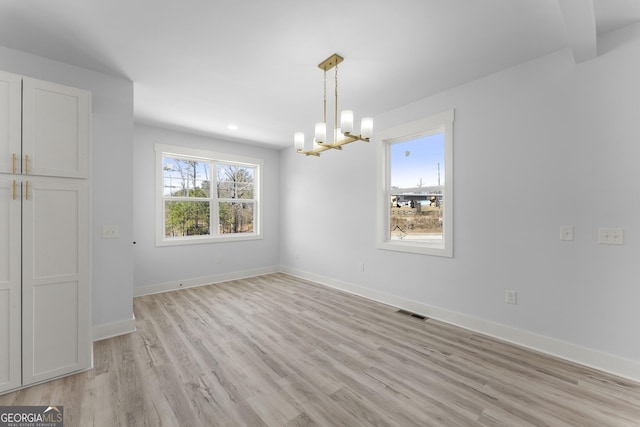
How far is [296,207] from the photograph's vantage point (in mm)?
5520

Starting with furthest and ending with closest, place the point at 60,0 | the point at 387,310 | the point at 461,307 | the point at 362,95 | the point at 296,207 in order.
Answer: the point at 296,207
the point at 387,310
the point at 362,95
the point at 461,307
the point at 60,0

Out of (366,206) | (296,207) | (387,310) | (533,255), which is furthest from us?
(296,207)

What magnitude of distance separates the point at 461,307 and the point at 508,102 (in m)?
2.22

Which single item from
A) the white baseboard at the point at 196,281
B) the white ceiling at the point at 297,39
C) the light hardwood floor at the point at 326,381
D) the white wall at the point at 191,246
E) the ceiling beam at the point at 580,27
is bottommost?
the light hardwood floor at the point at 326,381

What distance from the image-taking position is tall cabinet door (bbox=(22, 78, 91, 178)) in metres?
2.03

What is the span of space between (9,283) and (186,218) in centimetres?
292

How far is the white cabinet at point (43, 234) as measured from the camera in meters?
1.94

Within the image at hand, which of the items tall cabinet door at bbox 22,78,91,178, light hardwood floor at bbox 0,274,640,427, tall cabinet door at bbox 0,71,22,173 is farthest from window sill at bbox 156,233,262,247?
tall cabinet door at bbox 0,71,22,173

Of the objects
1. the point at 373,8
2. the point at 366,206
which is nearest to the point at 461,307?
the point at 366,206

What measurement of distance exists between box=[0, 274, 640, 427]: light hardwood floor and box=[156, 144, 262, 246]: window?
1966 mm

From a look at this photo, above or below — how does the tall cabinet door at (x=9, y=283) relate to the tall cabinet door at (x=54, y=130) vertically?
below

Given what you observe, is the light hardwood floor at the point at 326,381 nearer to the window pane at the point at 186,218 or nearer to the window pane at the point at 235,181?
the window pane at the point at 186,218

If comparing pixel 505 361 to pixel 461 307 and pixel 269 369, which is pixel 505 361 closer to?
pixel 461 307

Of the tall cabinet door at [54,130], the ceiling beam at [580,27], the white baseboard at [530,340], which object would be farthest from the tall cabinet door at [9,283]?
the ceiling beam at [580,27]
